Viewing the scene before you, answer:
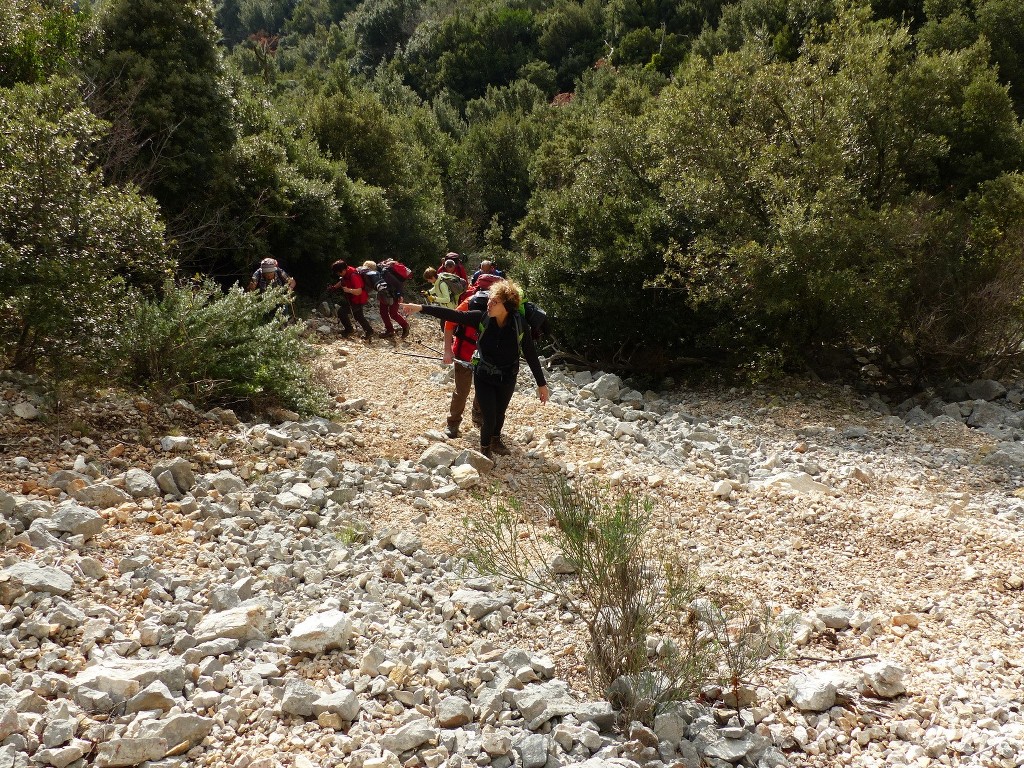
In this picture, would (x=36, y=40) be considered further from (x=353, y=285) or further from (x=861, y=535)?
(x=861, y=535)

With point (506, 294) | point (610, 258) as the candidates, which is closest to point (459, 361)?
point (506, 294)

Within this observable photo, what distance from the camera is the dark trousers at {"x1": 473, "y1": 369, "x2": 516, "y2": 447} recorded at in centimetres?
709

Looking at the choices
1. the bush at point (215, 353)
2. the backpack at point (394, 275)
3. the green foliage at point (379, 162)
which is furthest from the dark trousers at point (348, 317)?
the green foliage at point (379, 162)

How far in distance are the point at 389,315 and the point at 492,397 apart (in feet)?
24.9

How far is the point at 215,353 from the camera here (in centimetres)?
759

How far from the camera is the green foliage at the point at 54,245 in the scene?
6.04 metres

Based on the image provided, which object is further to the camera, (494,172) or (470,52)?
(470,52)

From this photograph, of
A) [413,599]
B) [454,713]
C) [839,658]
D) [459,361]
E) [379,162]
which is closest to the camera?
[454,713]

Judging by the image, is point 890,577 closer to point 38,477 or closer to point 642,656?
point 642,656

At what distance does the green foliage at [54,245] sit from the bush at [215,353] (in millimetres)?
398

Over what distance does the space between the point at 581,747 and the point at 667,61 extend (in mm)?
52863

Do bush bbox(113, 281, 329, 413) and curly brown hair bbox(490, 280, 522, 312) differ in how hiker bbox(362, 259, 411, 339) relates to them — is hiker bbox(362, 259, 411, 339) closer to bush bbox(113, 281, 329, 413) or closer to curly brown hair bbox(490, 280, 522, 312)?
bush bbox(113, 281, 329, 413)

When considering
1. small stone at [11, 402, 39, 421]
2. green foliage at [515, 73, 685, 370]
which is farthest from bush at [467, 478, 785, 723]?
green foliage at [515, 73, 685, 370]

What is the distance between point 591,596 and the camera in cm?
→ 401
